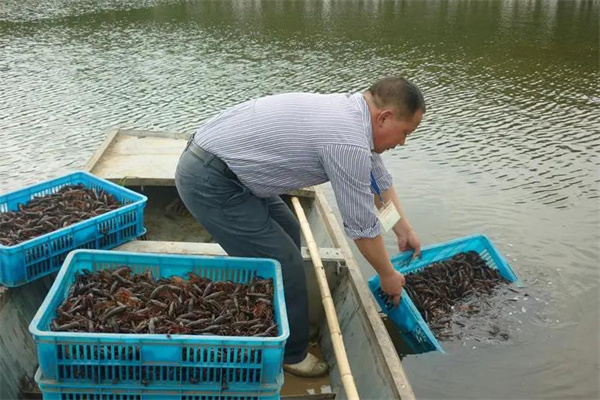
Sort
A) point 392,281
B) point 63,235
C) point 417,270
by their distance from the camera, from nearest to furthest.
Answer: point 392,281 → point 63,235 → point 417,270

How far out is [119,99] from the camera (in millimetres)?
14664

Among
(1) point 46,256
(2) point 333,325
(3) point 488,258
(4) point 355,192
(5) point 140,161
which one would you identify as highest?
(4) point 355,192

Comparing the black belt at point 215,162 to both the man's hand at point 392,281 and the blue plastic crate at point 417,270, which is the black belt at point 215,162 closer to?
the man's hand at point 392,281

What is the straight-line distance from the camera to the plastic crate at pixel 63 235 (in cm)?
388

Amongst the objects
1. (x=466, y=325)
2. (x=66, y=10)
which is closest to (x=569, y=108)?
(x=466, y=325)

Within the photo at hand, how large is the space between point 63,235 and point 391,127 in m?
2.54

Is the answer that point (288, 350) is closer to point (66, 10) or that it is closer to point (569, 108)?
point (569, 108)

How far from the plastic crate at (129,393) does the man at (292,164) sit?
1.03 metres

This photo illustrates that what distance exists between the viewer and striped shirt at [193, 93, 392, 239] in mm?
3309

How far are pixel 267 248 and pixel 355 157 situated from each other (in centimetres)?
103

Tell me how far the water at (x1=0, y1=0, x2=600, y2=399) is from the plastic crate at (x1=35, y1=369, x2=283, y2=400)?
8.52 feet

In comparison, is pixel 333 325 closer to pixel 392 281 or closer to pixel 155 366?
pixel 392 281

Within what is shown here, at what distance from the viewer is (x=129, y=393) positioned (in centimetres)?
302

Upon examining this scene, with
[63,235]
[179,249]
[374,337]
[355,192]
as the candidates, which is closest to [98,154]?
[179,249]
